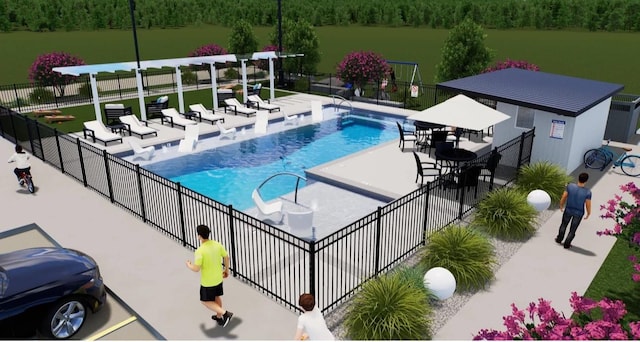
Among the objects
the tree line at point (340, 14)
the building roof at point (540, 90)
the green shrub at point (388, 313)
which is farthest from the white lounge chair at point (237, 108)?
the tree line at point (340, 14)

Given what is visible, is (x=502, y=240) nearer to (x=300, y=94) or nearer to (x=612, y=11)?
(x=300, y=94)

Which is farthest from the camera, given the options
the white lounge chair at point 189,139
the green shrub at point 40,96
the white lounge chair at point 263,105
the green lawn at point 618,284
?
the green shrub at point 40,96

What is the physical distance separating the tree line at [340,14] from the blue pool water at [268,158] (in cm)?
7403

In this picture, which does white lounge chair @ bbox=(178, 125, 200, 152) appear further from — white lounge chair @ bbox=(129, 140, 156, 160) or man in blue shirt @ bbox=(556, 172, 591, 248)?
man in blue shirt @ bbox=(556, 172, 591, 248)

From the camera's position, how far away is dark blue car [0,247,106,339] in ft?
23.5

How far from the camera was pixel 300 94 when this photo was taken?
32156mm

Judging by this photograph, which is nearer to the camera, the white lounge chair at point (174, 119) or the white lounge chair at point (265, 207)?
the white lounge chair at point (265, 207)

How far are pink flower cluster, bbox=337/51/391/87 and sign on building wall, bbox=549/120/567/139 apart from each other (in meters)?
15.6

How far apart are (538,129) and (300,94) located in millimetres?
18873

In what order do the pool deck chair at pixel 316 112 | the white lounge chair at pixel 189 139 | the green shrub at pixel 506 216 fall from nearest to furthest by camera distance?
the green shrub at pixel 506 216 < the white lounge chair at pixel 189 139 < the pool deck chair at pixel 316 112

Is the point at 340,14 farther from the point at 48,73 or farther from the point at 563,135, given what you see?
the point at 563,135

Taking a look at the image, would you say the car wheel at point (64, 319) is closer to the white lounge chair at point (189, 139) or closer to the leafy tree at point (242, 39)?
the white lounge chair at point (189, 139)

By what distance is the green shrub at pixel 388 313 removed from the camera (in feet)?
24.9

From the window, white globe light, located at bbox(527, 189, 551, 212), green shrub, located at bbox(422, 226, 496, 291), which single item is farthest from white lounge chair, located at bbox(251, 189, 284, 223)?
the window
